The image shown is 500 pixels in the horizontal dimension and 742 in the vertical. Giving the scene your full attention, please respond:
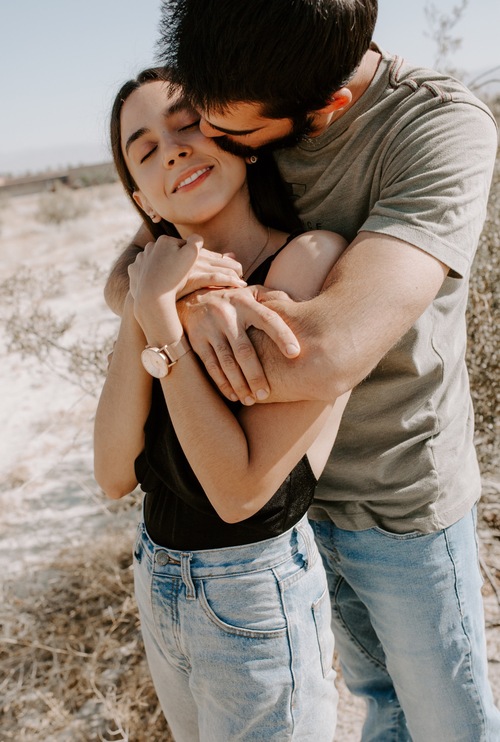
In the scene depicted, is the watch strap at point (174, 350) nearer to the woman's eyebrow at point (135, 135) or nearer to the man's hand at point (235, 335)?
the man's hand at point (235, 335)

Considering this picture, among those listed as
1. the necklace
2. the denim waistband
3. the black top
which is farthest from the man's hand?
the denim waistband

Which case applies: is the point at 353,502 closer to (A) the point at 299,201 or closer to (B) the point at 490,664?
(A) the point at 299,201

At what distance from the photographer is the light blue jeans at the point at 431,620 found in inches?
67.1

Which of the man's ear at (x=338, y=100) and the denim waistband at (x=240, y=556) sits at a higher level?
the man's ear at (x=338, y=100)

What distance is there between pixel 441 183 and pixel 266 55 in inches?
17.5

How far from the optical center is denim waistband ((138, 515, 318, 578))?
1.45 metres

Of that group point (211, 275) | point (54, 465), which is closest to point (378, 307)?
point (211, 275)

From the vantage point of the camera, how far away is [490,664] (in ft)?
8.68

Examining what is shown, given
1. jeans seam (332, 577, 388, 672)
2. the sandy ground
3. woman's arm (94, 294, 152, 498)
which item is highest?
woman's arm (94, 294, 152, 498)

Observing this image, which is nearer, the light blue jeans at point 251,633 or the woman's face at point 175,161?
the light blue jeans at point 251,633

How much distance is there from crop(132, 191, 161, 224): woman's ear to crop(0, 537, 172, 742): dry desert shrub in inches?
68.0

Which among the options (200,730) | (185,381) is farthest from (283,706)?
(185,381)

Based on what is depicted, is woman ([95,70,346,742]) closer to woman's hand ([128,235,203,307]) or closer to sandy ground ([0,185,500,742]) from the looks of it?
woman's hand ([128,235,203,307])

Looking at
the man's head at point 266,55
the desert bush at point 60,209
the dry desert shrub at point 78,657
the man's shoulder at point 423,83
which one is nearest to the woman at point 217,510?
the man's head at point 266,55
